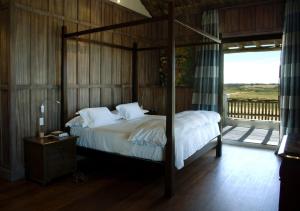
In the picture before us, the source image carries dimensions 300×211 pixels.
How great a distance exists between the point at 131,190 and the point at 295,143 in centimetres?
207

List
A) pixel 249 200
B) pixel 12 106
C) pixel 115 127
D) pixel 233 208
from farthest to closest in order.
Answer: pixel 115 127, pixel 12 106, pixel 249 200, pixel 233 208

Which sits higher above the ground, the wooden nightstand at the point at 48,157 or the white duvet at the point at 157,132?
the white duvet at the point at 157,132

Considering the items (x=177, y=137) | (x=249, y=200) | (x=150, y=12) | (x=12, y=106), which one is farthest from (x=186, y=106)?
(x=12, y=106)

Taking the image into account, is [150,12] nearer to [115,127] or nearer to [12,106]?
[115,127]

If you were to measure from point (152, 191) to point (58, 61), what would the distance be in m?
2.42

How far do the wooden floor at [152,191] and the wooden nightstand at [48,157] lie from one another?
0.13 metres

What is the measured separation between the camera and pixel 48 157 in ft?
11.1

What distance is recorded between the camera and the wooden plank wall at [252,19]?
199 inches

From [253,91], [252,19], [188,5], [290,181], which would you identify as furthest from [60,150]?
[253,91]

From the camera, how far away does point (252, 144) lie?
5.68 meters

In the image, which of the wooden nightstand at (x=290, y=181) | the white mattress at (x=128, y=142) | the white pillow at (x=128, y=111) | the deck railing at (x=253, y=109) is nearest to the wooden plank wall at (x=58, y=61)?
the white pillow at (x=128, y=111)

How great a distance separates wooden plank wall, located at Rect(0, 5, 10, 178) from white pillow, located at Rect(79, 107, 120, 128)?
3.37ft

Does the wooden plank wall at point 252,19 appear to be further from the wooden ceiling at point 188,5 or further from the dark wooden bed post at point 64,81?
the dark wooden bed post at point 64,81

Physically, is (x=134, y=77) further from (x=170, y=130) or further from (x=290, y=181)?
(x=290, y=181)
